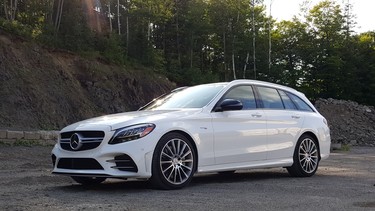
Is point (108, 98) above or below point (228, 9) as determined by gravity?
below

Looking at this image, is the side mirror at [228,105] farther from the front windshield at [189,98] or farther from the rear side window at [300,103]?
the rear side window at [300,103]

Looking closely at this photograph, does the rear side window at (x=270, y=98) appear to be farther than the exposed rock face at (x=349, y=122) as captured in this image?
No

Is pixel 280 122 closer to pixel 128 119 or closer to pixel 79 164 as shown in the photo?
pixel 128 119

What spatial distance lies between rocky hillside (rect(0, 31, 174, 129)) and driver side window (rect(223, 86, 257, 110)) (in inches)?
532

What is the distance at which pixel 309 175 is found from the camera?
9.59 meters

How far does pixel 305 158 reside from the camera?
9.57 m

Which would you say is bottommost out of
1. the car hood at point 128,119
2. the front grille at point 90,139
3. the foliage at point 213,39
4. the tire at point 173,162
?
the tire at point 173,162

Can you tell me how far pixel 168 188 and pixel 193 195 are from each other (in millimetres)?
522

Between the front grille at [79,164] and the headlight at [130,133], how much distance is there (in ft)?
1.30

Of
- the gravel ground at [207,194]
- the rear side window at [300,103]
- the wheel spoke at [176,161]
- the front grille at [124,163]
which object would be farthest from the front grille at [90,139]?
the rear side window at [300,103]

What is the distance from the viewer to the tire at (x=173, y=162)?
7.02 meters

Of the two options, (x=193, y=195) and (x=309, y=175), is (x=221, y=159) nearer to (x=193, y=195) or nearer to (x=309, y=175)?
(x=193, y=195)

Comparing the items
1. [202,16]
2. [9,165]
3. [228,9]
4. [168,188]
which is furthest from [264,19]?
[168,188]

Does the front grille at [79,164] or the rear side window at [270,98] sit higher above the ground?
the rear side window at [270,98]
